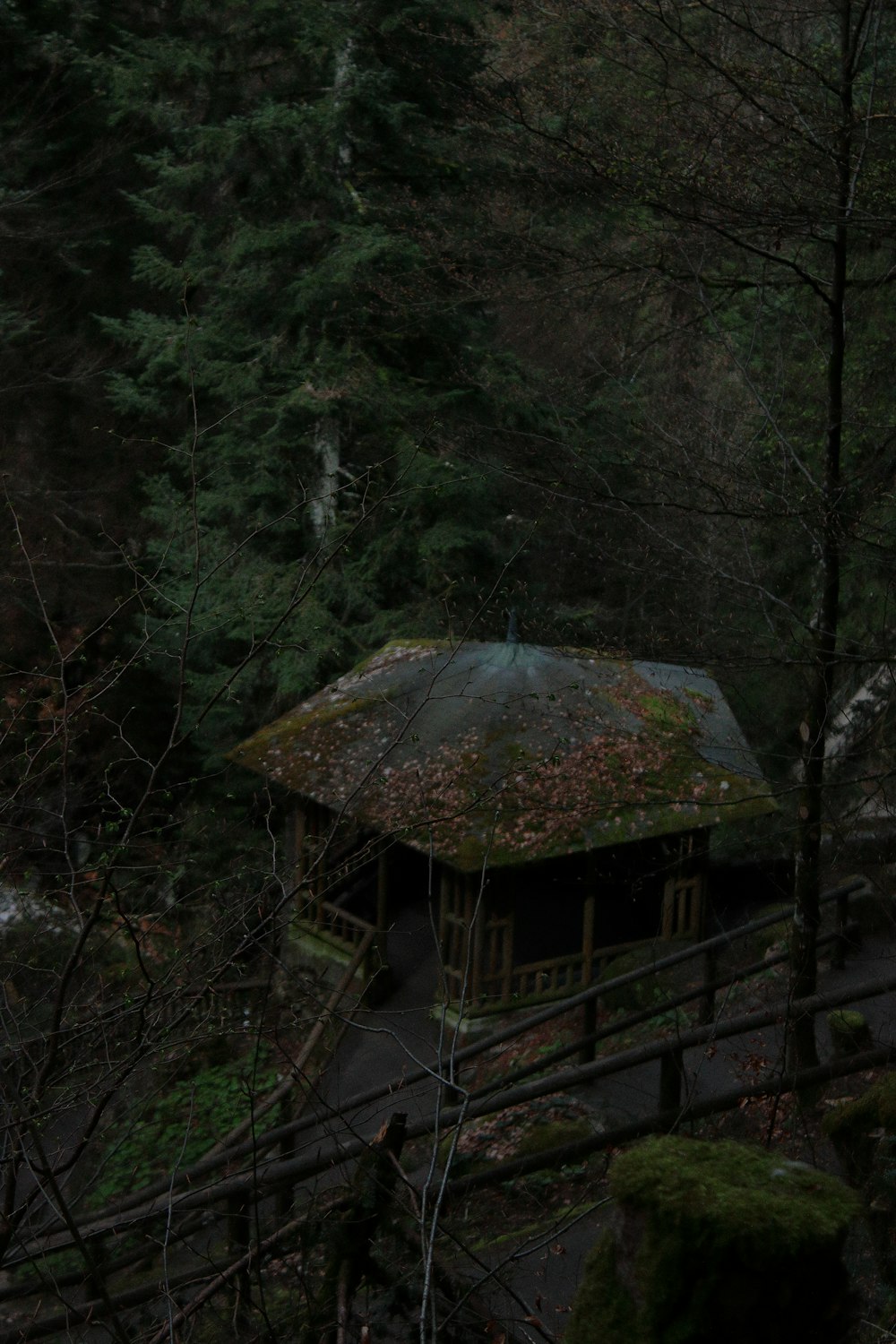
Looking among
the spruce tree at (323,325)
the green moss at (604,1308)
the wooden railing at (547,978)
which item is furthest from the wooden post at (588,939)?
the green moss at (604,1308)

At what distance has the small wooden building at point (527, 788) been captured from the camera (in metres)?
10.8

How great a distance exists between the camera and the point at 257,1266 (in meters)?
3.62

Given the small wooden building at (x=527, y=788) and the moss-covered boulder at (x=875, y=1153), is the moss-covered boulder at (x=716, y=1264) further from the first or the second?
the small wooden building at (x=527, y=788)

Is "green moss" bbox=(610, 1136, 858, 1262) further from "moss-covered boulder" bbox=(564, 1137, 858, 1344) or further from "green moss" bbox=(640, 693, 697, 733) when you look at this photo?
"green moss" bbox=(640, 693, 697, 733)

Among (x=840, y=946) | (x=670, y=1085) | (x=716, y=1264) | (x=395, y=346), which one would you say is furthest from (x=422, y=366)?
(x=716, y=1264)

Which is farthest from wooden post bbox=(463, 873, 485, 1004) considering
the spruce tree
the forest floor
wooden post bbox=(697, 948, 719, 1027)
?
the spruce tree

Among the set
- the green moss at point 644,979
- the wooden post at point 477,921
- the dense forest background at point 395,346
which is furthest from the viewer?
the green moss at point 644,979

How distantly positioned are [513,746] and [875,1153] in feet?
22.9

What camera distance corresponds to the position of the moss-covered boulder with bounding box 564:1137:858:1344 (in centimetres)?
287

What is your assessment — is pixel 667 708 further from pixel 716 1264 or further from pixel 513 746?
pixel 716 1264

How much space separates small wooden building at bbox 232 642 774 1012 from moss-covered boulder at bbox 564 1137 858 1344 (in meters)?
6.65

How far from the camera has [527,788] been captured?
388 inches

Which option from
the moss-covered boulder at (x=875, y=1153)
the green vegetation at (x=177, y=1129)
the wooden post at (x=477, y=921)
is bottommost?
the green vegetation at (x=177, y=1129)

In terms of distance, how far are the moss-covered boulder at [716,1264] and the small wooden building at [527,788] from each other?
6.65 m
